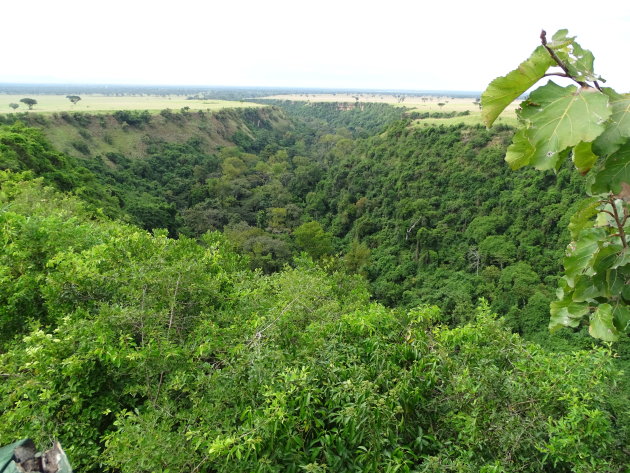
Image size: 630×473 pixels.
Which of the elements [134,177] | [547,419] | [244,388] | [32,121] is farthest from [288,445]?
[32,121]

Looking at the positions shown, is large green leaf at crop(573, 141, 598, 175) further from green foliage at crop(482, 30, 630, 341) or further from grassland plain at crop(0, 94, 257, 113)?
grassland plain at crop(0, 94, 257, 113)

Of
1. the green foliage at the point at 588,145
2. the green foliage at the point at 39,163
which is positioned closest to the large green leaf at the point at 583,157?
the green foliage at the point at 588,145

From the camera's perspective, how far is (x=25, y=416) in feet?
12.6

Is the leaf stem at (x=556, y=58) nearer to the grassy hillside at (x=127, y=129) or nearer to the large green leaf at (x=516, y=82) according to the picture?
the large green leaf at (x=516, y=82)

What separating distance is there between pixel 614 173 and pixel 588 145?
0.26 metres

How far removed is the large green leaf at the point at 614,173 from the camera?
4.20 ft

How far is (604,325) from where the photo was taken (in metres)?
1.50

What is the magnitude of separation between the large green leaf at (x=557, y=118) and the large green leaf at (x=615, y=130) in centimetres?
8

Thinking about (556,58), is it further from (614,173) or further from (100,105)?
(100,105)

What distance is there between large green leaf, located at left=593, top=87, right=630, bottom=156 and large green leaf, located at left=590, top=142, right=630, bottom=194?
0.15ft

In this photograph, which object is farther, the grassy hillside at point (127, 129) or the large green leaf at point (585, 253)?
the grassy hillside at point (127, 129)

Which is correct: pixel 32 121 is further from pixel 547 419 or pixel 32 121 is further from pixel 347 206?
pixel 547 419

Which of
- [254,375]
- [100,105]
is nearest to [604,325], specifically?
[254,375]

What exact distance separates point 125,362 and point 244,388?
1.64m
